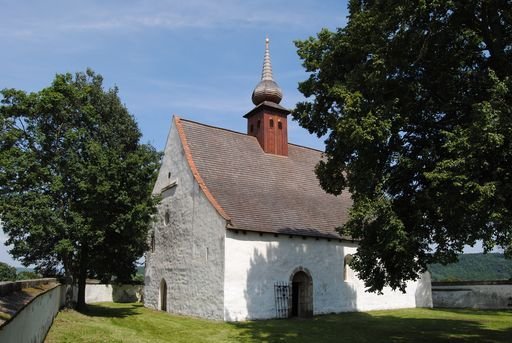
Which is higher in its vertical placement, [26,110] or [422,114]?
[26,110]

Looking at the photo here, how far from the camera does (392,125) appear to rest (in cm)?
1297

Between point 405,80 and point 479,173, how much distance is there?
12.3ft

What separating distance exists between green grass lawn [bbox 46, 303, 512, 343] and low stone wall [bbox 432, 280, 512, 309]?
5554 millimetres

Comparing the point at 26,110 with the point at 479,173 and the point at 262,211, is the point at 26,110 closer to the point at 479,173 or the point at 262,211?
the point at 262,211

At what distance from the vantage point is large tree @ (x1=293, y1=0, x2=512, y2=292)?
37.2 feet

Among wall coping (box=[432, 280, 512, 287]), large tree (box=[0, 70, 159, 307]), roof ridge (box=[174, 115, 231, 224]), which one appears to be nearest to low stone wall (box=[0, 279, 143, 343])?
large tree (box=[0, 70, 159, 307])

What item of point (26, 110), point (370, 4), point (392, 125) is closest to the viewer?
point (392, 125)

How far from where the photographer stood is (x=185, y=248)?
894 inches

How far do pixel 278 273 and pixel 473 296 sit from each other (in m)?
15.0

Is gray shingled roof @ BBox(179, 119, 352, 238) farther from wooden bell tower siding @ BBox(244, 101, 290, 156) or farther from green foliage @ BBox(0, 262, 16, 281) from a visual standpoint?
green foliage @ BBox(0, 262, 16, 281)

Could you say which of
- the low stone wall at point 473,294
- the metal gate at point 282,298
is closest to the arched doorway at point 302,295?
the metal gate at point 282,298

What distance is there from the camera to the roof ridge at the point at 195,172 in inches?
794

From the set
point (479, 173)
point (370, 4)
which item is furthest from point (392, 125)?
point (370, 4)

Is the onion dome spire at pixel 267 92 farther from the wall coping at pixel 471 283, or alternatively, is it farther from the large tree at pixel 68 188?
the wall coping at pixel 471 283
